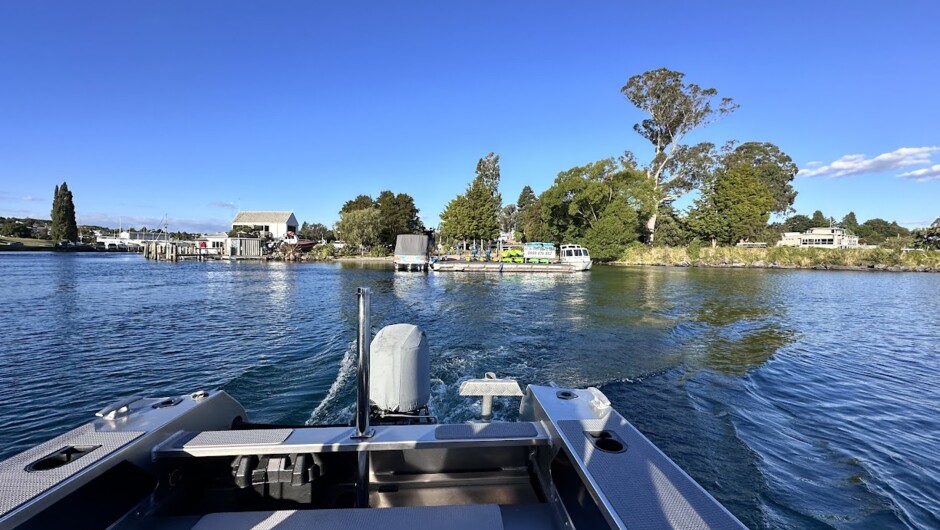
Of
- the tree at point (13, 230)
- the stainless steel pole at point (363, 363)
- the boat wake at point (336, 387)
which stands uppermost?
the tree at point (13, 230)

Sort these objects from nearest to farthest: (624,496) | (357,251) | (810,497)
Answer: (624,496) → (810,497) → (357,251)

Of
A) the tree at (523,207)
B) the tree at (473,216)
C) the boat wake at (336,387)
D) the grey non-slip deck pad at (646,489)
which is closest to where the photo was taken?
the grey non-slip deck pad at (646,489)

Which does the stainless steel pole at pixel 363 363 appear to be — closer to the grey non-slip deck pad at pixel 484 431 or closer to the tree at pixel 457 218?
the grey non-slip deck pad at pixel 484 431

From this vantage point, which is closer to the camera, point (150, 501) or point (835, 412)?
point (150, 501)

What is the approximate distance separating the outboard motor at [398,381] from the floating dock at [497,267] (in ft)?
109

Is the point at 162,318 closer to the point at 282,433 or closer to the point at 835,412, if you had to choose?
the point at 282,433

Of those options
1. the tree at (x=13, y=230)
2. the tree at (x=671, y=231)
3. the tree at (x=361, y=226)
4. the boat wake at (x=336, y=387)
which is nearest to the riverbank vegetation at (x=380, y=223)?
the tree at (x=361, y=226)

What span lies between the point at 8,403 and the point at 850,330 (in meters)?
19.0

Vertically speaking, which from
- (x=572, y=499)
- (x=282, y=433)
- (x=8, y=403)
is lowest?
(x=8, y=403)

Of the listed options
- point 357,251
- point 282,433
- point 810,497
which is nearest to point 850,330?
point 810,497

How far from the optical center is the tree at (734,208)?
4975 cm

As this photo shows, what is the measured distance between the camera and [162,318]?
13.3m

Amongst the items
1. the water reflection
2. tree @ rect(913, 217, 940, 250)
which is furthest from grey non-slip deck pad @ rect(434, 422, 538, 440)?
tree @ rect(913, 217, 940, 250)

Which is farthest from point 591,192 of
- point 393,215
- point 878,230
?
point 878,230
